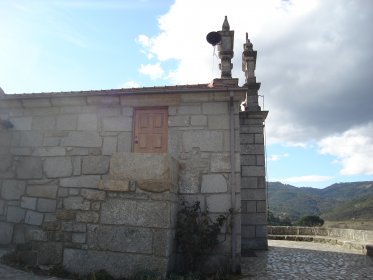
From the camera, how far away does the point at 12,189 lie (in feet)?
26.0

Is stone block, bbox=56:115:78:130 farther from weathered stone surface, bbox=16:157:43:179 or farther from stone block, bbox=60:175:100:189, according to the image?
stone block, bbox=60:175:100:189

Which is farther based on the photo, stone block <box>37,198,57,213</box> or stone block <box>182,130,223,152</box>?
stone block <box>37,198,57,213</box>

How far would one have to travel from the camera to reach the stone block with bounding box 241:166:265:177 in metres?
10.4

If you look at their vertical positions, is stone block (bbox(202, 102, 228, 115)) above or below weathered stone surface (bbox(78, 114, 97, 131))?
above

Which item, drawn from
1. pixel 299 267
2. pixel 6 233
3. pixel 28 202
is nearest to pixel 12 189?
pixel 28 202

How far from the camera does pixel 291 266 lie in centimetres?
748

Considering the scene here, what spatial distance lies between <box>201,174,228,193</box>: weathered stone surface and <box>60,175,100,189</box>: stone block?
2.22 meters

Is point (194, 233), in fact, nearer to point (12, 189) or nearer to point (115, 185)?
point (115, 185)

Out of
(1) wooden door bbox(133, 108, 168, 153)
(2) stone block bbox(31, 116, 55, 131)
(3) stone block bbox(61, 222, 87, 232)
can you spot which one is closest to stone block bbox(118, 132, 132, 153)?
(1) wooden door bbox(133, 108, 168, 153)

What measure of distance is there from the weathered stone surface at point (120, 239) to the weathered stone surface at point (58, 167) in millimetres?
2157

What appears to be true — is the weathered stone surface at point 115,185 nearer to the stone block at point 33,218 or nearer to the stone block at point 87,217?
the stone block at point 87,217

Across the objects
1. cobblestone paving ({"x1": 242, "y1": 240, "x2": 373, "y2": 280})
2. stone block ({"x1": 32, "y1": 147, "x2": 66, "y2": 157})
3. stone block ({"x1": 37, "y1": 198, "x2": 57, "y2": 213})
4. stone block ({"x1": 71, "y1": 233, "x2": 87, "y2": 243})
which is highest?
stone block ({"x1": 32, "y1": 147, "x2": 66, "y2": 157})

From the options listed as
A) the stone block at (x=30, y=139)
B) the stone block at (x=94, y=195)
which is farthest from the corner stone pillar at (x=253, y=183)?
the stone block at (x=30, y=139)

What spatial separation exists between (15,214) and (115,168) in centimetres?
334
